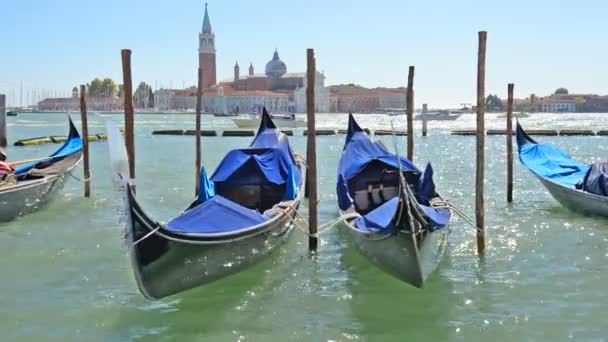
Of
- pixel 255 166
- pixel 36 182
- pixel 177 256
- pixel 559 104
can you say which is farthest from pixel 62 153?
A: pixel 559 104

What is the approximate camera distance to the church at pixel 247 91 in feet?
292

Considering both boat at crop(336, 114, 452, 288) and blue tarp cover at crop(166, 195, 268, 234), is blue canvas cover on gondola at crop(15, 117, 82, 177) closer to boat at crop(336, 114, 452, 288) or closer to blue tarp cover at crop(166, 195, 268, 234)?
boat at crop(336, 114, 452, 288)

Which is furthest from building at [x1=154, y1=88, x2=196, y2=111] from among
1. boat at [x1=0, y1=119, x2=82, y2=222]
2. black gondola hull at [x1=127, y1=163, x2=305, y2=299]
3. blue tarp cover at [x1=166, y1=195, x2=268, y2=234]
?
black gondola hull at [x1=127, y1=163, x2=305, y2=299]


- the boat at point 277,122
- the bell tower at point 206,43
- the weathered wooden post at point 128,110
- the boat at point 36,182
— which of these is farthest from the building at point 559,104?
the weathered wooden post at point 128,110

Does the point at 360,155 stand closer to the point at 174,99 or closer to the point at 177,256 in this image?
the point at 177,256

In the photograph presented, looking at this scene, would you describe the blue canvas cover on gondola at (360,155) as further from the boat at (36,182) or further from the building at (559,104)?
the building at (559,104)

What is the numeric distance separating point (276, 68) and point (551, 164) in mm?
90492

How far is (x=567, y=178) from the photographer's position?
9492 mm

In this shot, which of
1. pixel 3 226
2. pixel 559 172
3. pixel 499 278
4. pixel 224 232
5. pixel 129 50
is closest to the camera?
pixel 224 232

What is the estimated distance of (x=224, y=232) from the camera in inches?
207

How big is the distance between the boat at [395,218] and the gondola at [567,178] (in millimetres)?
2184

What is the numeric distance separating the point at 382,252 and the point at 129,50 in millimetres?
3431

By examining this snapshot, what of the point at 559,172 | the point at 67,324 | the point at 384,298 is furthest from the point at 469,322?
the point at 559,172

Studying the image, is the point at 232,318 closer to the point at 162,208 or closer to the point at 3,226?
the point at 3,226
